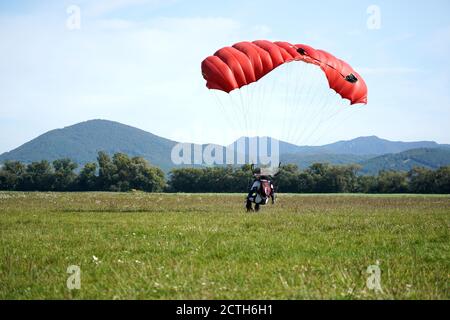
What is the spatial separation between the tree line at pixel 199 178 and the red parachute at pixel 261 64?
77035mm

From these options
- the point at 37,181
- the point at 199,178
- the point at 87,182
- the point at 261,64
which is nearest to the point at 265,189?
the point at 261,64

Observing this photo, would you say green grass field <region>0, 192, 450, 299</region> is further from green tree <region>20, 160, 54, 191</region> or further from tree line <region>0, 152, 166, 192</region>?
green tree <region>20, 160, 54, 191</region>

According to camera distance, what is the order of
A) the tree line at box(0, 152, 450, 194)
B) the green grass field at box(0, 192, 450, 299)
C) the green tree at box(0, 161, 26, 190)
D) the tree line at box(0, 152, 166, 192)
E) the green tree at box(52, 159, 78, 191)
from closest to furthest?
the green grass field at box(0, 192, 450, 299), the tree line at box(0, 152, 450, 194), the tree line at box(0, 152, 166, 192), the green tree at box(52, 159, 78, 191), the green tree at box(0, 161, 26, 190)

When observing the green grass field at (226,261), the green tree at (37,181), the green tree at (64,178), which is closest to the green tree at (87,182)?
the green tree at (64,178)

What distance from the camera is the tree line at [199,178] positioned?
338ft

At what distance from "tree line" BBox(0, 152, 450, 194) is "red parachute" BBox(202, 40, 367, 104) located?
253 ft

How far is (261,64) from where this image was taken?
23.5 m

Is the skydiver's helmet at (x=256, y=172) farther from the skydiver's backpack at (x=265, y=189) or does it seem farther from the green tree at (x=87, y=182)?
the green tree at (x=87, y=182)

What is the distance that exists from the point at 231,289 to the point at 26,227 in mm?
11815

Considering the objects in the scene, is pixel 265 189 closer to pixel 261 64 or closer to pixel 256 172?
pixel 256 172

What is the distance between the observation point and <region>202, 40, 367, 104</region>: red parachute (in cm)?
2331

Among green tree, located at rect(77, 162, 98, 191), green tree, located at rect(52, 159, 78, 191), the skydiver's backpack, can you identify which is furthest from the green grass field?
green tree, located at rect(52, 159, 78, 191)
